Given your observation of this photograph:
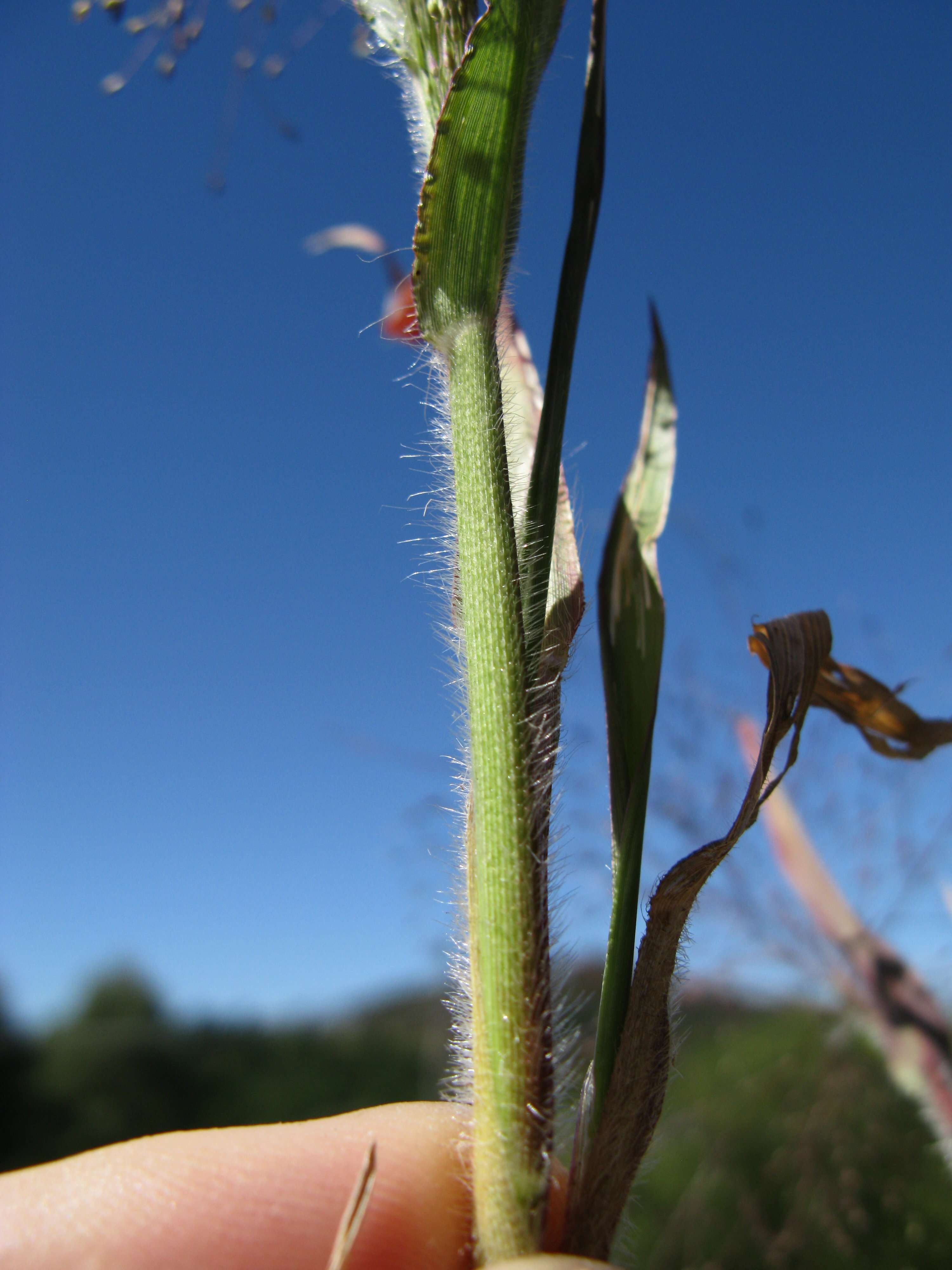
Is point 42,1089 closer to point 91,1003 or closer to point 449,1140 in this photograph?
point 91,1003

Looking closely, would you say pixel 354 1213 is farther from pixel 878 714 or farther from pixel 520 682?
pixel 878 714

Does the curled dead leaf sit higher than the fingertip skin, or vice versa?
the curled dead leaf

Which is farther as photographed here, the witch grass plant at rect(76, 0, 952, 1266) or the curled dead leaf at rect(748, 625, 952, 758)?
the curled dead leaf at rect(748, 625, 952, 758)

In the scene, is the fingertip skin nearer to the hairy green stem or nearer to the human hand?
the human hand

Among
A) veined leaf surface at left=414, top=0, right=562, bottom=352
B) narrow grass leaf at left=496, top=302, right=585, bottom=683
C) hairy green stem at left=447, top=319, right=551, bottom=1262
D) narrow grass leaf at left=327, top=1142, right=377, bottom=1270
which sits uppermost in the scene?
veined leaf surface at left=414, top=0, right=562, bottom=352

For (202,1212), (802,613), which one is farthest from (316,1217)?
(802,613)

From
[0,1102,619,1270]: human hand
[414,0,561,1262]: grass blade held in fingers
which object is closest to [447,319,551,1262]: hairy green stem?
[414,0,561,1262]: grass blade held in fingers

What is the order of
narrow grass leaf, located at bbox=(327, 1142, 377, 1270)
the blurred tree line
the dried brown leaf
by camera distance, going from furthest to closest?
the blurred tree line < the dried brown leaf < narrow grass leaf, located at bbox=(327, 1142, 377, 1270)

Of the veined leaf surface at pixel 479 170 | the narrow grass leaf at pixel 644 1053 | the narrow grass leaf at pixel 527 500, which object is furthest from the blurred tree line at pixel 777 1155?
the veined leaf surface at pixel 479 170
